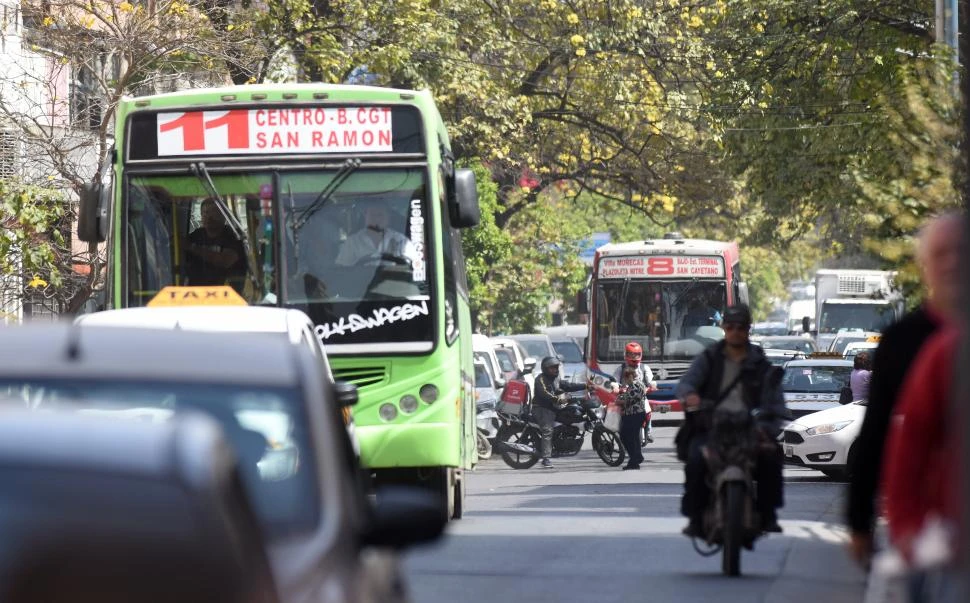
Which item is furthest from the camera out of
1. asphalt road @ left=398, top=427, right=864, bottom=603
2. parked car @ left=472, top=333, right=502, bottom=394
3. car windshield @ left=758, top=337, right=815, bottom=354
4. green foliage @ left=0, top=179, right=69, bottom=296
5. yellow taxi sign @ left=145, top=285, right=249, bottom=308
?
car windshield @ left=758, top=337, right=815, bottom=354

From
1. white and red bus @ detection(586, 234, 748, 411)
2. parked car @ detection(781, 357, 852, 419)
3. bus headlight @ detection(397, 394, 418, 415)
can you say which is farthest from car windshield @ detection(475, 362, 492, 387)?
bus headlight @ detection(397, 394, 418, 415)

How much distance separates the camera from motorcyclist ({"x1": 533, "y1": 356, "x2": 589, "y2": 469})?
24969 mm

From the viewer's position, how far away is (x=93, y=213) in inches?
524

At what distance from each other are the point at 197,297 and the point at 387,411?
1622 mm

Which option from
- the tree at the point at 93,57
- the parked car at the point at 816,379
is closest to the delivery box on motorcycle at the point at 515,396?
the parked car at the point at 816,379

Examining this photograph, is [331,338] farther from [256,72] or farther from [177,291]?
[256,72]

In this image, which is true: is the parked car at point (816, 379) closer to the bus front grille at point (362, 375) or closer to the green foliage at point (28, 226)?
the green foliage at point (28, 226)

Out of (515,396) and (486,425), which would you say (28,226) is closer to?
(515,396)

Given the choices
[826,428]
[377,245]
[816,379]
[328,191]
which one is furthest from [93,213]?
[816,379]

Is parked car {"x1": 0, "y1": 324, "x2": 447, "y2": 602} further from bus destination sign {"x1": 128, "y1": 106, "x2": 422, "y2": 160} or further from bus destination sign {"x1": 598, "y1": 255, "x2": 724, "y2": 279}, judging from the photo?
bus destination sign {"x1": 598, "y1": 255, "x2": 724, "y2": 279}

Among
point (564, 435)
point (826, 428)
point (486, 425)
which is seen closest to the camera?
point (826, 428)

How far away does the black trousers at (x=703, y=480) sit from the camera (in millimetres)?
10977

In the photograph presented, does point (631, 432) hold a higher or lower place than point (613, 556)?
lower

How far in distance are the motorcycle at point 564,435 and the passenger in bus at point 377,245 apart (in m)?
11.1
